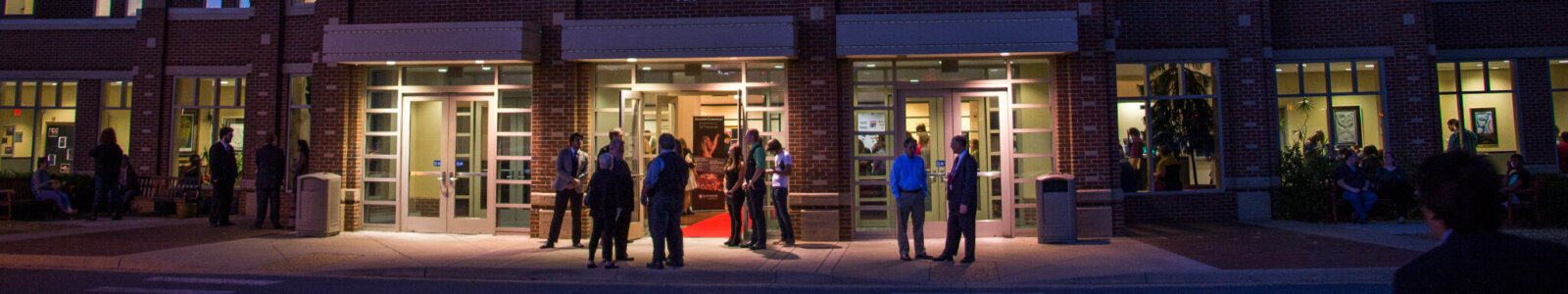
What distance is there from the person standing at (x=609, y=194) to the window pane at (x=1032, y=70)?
19.4 feet

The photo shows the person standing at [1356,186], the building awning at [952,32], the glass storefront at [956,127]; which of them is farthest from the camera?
the person standing at [1356,186]

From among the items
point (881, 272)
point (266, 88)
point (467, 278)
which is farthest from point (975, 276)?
point (266, 88)

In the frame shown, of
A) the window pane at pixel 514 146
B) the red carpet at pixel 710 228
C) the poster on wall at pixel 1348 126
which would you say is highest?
the poster on wall at pixel 1348 126

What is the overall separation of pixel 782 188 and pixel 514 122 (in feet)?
14.0

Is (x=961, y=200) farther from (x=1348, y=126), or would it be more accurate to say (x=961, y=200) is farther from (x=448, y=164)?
(x=1348, y=126)

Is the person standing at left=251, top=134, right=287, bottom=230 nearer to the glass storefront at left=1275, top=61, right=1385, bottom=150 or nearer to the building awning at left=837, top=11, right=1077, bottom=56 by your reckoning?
the building awning at left=837, top=11, right=1077, bottom=56

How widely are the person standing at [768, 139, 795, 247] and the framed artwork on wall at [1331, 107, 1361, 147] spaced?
382 inches

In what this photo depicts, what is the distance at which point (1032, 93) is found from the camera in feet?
41.6

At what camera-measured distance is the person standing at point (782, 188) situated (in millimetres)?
11523

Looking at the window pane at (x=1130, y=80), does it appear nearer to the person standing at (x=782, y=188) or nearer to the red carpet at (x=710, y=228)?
the person standing at (x=782, y=188)

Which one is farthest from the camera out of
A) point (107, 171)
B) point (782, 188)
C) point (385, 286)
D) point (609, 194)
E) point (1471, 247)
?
point (107, 171)

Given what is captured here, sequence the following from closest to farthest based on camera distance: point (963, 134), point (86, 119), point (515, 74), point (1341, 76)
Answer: point (963, 134)
point (515, 74)
point (1341, 76)
point (86, 119)

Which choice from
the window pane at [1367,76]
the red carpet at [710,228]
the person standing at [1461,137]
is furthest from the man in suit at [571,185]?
the person standing at [1461,137]

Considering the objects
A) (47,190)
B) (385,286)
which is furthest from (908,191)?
(47,190)
